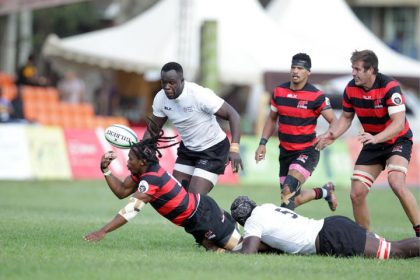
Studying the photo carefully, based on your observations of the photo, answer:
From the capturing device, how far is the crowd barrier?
2353 centimetres

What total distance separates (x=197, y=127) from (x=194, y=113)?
209 millimetres

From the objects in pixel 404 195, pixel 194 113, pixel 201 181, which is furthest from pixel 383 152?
pixel 194 113

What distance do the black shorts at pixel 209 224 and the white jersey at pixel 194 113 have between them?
144 cm

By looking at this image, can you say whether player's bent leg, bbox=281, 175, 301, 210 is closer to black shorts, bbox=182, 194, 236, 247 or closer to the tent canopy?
black shorts, bbox=182, 194, 236, 247

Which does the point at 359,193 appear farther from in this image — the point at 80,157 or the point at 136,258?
the point at 80,157

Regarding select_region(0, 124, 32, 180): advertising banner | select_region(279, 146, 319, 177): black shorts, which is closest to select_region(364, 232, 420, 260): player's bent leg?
select_region(279, 146, 319, 177): black shorts

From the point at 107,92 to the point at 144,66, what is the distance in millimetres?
5693

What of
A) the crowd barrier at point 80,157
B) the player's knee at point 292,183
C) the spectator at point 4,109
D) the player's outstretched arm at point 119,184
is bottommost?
the crowd barrier at point 80,157

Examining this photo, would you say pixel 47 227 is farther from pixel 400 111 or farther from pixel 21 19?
pixel 21 19

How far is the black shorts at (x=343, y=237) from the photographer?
1068cm

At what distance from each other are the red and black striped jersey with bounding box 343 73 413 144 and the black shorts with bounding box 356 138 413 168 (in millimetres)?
72

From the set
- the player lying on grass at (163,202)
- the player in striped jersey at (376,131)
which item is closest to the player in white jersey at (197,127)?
the player lying on grass at (163,202)

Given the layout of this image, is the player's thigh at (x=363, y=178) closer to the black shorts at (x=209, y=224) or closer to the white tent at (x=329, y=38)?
the black shorts at (x=209, y=224)

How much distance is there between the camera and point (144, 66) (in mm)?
31891
